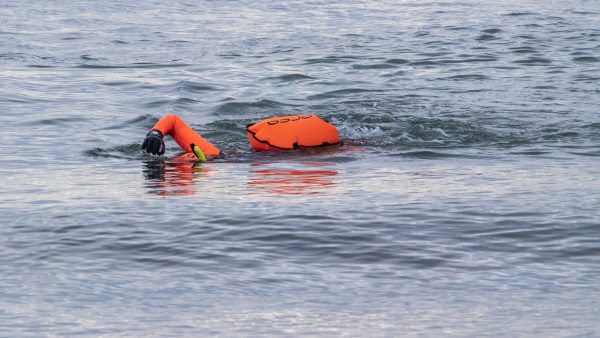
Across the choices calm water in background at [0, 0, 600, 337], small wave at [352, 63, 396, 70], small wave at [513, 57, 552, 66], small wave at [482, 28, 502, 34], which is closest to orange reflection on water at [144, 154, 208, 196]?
calm water in background at [0, 0, 600, 337]

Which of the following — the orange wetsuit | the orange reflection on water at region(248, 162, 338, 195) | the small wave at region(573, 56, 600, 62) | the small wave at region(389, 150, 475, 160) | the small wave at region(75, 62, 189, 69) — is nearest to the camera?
the orange reflection on water at region(248, 162, 338, 195)

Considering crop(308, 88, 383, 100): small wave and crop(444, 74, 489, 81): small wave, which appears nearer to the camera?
crop(308, 88, 383, 100): small wave

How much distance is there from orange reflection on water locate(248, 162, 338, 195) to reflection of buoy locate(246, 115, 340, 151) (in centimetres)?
38

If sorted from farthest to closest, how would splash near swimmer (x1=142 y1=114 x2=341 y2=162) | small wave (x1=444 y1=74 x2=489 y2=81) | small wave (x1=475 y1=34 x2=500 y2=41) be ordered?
1. small wave (x1=475 y1=34 x2=500 y2=41)
2. small wave (x1=444 y1=74 x2=489 y2=81)
3. splash near swimmer (x1=142 y1=114 x2=341 y2=162)

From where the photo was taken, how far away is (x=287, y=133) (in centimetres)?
1141

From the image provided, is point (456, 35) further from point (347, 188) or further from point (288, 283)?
point (288, 283)

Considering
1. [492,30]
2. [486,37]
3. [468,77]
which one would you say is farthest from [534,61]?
[492,30]

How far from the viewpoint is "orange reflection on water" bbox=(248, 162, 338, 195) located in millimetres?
9750

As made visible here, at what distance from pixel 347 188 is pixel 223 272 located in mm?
2869

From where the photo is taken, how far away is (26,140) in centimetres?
1292

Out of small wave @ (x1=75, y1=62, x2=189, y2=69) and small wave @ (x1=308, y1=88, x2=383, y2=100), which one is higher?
small wave @ (x1=308, y1=88, x2=383, y2=100)

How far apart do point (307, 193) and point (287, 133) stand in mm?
1928

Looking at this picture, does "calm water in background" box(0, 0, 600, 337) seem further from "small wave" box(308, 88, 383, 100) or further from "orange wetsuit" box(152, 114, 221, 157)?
A: "orange wetsuit" box(152, 114, 221, 157)

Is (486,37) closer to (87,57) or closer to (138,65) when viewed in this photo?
(138,65)
